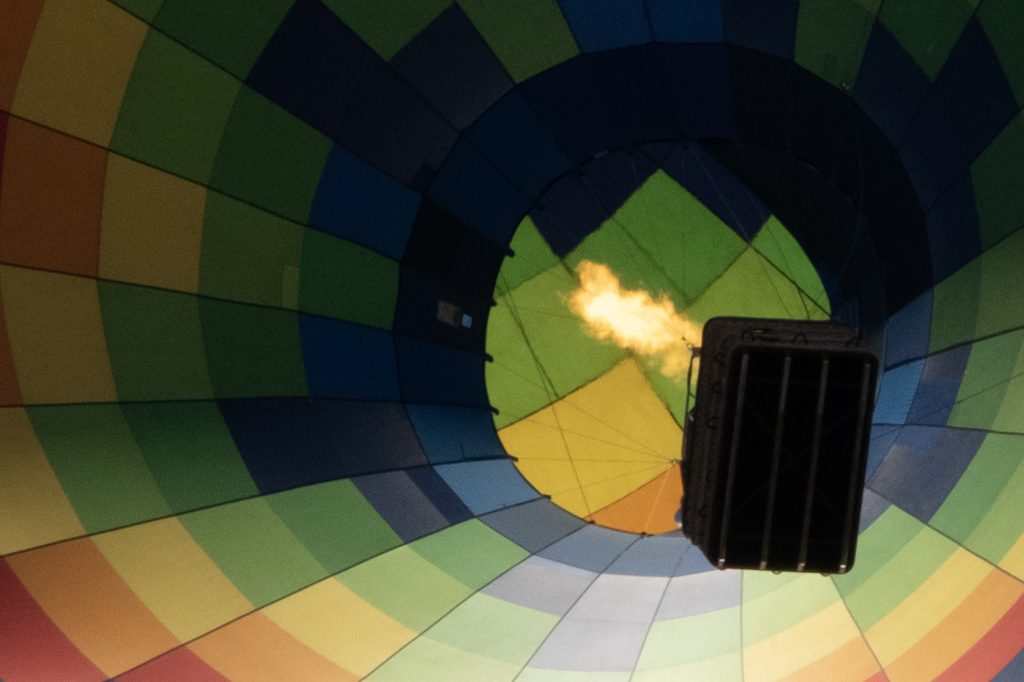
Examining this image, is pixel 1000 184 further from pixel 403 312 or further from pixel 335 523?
pixel 335 523

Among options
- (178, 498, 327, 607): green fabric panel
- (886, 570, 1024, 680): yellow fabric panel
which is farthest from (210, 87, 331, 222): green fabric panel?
(886, 570, 1024, 680): yellow fabric panel

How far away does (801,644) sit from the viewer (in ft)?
19.1

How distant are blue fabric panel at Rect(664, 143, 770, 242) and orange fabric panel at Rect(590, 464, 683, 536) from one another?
68.3 inches

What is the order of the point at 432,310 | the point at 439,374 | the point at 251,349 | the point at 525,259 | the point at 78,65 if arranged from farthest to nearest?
1. the point at 525,259
2. the point at 439,374
3. the point at 432,310
4. the point at 251,349
5. the point at 78,65

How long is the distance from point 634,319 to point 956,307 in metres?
2.29

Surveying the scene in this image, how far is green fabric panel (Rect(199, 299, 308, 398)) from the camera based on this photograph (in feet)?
17.0

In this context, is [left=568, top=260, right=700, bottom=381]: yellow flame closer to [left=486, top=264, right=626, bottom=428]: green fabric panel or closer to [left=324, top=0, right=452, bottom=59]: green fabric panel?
[left=486, top=264, right=626, bottom=428]: green fabric panel

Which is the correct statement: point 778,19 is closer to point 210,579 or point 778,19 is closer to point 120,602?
point 210,579

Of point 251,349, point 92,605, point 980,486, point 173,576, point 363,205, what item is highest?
point 363,205

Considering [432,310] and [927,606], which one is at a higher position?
[432,310]

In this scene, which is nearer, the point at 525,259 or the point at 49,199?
the point at 49,199

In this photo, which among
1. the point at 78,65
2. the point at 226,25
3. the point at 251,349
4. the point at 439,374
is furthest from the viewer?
the point at 439,374

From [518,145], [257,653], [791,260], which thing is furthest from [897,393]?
[257,653]

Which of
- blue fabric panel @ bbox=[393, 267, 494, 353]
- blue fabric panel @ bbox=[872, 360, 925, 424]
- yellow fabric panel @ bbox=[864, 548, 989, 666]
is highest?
blue fabric panel @ bbox=[393, 267, 494, 353]
